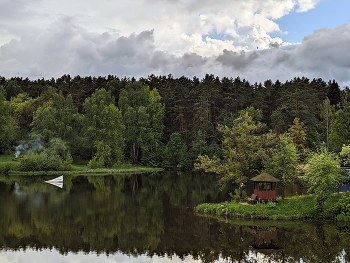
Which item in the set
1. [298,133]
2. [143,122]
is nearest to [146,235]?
[298,133]

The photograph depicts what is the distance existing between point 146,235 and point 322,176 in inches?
693

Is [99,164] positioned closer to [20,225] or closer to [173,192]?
[173,192]

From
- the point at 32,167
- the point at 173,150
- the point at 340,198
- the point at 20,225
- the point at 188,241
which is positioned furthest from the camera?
the point at 173,150

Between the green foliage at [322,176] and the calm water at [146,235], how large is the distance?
277 cm

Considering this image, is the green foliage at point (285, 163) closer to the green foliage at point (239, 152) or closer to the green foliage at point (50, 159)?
the green foliage at point (239, 152)

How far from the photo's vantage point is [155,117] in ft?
319

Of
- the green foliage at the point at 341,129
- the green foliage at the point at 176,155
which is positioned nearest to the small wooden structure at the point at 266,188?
the green foliage at the point at 341,129

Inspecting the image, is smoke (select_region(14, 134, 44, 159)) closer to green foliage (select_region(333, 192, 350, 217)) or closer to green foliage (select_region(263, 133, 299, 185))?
green foliage (select_region(263, 133, 299, 185))

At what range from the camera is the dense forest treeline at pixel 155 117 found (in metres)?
81.9

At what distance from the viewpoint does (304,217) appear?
1252 inches

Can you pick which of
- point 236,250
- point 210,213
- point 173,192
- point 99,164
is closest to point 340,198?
point 210,213

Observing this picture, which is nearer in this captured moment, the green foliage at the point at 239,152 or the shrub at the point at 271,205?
the shrub at the point at 271,205

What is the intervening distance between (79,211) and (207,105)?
6375 cm

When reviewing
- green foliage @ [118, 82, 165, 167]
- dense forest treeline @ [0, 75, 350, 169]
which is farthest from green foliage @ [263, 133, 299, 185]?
green foliage @ [118, 82, 165, 167]
